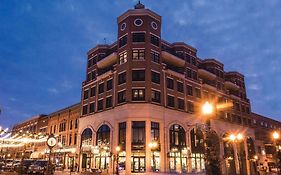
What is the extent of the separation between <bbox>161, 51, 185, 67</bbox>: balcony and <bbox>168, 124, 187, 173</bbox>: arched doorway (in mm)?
12704

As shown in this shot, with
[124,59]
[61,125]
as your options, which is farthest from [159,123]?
[61,125]

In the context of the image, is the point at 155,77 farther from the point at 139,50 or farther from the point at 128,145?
the point at 128,145

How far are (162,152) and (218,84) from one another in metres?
27.3

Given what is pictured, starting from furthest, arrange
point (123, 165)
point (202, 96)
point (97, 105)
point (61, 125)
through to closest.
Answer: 1. point (61, 125)
2. point (202, 96)
3. point (97, 105)
4. point (123, 165)

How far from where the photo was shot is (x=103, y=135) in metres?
48.6

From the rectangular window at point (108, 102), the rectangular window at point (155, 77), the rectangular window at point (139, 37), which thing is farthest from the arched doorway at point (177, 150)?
the rectangular window at point (139, 37)

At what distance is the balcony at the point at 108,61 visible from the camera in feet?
168

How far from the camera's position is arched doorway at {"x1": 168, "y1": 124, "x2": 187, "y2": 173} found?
45406 mm

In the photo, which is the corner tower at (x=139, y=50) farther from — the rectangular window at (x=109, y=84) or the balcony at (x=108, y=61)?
the rectangular window at (x=109, y=84)

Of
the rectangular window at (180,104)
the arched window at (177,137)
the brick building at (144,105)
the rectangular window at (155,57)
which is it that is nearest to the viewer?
the brick building at (144,105)

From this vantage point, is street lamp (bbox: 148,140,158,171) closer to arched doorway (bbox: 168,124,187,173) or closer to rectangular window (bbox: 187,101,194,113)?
arched doorway (bbox: 168,124,187,173)

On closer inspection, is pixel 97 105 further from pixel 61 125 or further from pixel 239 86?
pixel 239 86

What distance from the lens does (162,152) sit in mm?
43844

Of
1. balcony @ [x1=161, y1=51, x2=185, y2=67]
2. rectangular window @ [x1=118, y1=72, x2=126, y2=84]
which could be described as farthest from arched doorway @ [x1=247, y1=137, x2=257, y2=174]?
rectangular window @ [x1=118, y1=72, x2=126, y2=84]
